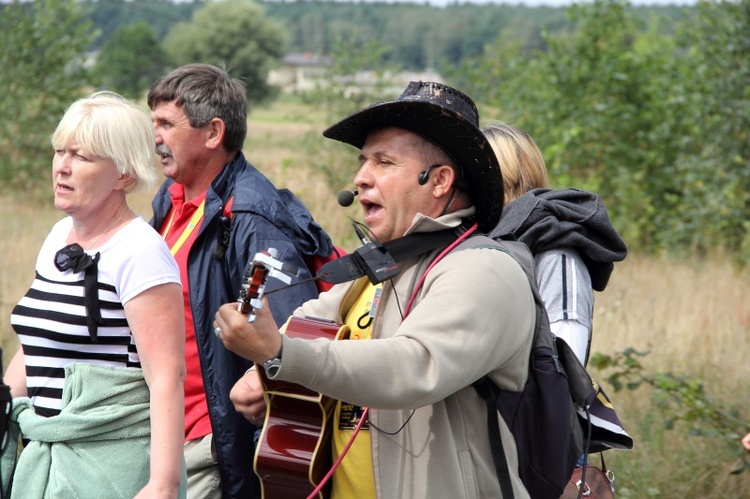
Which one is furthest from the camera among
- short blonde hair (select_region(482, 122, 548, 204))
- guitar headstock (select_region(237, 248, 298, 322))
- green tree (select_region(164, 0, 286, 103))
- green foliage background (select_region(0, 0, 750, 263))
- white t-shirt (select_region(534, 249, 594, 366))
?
green tree (select_region(164, 0, 286, 103))

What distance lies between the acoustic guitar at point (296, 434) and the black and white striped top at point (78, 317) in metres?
0.37

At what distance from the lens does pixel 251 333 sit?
2.03 meters

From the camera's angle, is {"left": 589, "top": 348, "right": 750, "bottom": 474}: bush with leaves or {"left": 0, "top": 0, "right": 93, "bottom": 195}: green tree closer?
{"left": 589, "top": 348, "right": 750, "bottom": 474}: bush with leaves

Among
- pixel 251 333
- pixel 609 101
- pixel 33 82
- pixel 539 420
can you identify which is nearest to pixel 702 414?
pixel 539 420

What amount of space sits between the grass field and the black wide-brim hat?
106 inches

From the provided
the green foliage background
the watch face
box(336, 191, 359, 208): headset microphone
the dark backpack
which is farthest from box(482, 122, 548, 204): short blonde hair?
the green foliage background

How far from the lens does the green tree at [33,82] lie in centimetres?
1386

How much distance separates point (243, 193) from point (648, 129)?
10524 mm

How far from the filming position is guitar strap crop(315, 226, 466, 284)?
2.42 meters

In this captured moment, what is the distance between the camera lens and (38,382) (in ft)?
8.45

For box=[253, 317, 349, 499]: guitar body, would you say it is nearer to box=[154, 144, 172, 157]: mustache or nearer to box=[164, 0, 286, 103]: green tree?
box=[154, 144, 172, 157]: mustache

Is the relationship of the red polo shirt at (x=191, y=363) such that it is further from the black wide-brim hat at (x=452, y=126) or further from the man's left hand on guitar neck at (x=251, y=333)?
the man's left hand on guitar neck at (x=251, y=333)

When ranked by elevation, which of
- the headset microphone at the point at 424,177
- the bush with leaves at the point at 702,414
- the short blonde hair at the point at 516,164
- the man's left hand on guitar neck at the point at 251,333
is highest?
the headset microphone at the point at 424,177

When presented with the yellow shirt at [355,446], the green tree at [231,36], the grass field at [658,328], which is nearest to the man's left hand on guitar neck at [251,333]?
the yellow shirt at [355,446]
